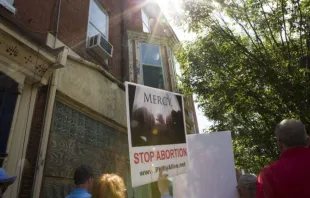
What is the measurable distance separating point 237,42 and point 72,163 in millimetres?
4828

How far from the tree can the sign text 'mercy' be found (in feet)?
9.41

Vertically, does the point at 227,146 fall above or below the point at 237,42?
below

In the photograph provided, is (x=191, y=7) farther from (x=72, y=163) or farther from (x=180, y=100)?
(x=72, y=163)

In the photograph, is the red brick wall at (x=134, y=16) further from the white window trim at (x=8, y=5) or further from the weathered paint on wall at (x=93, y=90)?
the white window trim at (x=8, y=5)

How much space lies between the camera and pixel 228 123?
9.88m

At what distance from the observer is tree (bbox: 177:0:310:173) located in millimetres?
5161

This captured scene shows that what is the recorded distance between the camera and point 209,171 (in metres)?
3.64

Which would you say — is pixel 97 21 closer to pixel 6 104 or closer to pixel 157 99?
pixel 6 104

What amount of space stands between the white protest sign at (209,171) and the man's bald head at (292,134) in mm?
1755

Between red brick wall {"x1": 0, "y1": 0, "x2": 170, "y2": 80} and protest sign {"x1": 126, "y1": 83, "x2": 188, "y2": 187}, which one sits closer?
protest sign {"x1": 126, "y1": 83, "x2": 188, "y2": 187}

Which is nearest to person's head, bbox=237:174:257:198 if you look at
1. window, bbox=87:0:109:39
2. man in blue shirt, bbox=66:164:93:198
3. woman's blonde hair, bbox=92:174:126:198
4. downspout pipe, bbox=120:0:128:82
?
woman's blonde hair, bbox=92:174:126:198

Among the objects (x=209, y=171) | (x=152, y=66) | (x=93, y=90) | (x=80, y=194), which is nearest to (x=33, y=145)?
(x=80, y=194)

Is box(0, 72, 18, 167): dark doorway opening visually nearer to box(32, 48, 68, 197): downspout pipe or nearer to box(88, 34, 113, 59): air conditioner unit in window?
box(32, 48, 68, 197): downspout pipe

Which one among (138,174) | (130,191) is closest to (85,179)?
(138,174)
